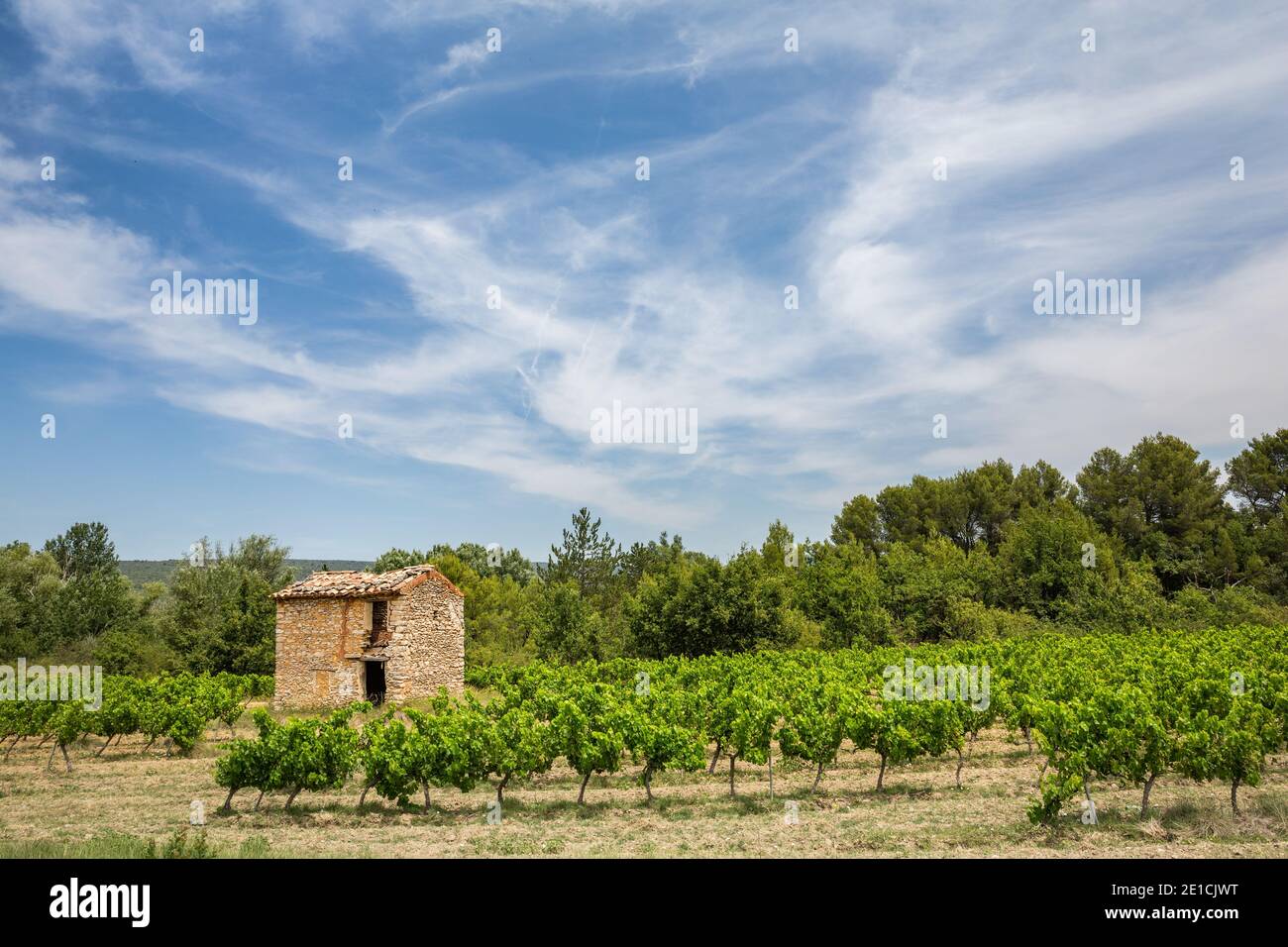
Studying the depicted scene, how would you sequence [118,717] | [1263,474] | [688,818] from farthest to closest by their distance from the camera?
[1263,474] → [118,717] → [688,818]

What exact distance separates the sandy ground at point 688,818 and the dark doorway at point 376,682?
36.7 feet

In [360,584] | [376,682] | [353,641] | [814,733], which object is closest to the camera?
[814,733]

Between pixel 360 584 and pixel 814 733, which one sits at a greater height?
pixel 360 584

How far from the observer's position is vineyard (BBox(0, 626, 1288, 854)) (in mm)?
13719

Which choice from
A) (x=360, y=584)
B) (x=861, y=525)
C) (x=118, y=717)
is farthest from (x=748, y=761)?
(x=861, y=525)

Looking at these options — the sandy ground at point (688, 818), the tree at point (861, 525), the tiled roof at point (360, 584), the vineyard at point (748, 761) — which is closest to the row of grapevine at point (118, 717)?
the vineyard at point (748, 761)

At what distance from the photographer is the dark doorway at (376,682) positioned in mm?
32094

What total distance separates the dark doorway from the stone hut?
338 mm

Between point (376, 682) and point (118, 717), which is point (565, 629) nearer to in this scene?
point (376, 682)

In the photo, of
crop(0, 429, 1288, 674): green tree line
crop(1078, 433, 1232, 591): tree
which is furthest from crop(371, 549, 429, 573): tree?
crop(1078, 433, 1232, 591): tree

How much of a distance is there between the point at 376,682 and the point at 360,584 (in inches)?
197

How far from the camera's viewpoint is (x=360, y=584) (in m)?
31.3

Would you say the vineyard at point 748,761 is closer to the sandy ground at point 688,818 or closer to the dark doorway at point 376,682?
the sandy ground at point 688,818
